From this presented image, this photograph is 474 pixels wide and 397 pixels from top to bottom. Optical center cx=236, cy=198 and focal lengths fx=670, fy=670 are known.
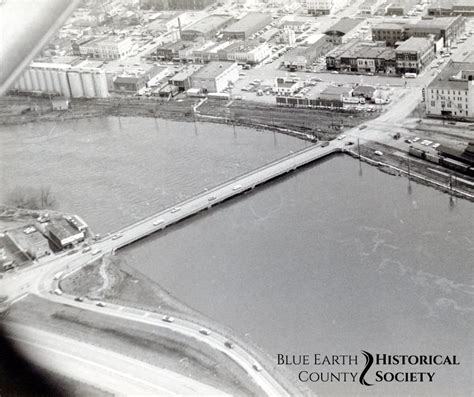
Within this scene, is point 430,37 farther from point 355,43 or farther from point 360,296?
point 360,296

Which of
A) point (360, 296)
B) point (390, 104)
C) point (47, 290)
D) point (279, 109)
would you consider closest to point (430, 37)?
point (390, 104)

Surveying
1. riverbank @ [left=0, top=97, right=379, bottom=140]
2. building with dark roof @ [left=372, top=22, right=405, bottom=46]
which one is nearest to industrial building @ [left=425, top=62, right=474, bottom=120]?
riverbank @ [left=0, top=97, right=379, bottom=140]

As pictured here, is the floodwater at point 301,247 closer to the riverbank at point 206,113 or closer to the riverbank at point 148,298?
the riverbank at point 148,298

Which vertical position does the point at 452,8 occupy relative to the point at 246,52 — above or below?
above

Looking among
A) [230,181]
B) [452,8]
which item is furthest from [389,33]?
[230,181]

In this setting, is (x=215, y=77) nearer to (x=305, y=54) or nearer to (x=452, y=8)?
(x=305, y=54)

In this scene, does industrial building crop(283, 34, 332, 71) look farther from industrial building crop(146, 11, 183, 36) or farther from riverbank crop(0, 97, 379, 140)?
industrial building crop(146, 11, 183, 36)
